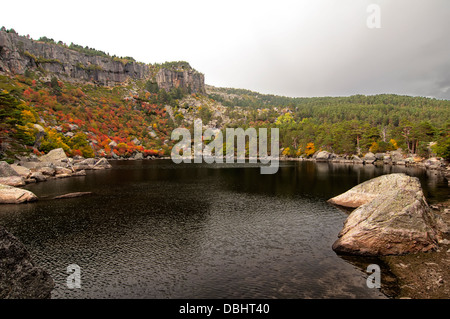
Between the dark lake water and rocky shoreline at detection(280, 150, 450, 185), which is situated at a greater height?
rocky shoreline at detection(280, 150, 450, 185)

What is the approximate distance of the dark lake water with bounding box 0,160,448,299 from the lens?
18875 millimetres

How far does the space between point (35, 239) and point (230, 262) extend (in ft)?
74.8

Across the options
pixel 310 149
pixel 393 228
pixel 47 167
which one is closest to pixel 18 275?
pixel 393 228

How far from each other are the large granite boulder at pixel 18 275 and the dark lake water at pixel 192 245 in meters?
1.48

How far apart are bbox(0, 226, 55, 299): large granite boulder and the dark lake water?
58.2 inches

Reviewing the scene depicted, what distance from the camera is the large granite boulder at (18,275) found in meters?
15.4

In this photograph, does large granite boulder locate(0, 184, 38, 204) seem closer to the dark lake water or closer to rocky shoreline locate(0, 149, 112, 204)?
rocky shoreline locate(0, 149, 112, 204)

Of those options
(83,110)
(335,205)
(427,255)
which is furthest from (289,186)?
(83,110)

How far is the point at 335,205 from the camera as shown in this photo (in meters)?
43.4

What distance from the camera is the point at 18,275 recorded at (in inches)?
634

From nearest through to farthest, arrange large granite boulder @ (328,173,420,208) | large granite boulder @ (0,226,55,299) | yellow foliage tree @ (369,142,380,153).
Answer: large granite boulder @ (0,226,55,299), large granite boulder @ (328,173,420,208), yellow foliage tree @ (369,142,380,153)

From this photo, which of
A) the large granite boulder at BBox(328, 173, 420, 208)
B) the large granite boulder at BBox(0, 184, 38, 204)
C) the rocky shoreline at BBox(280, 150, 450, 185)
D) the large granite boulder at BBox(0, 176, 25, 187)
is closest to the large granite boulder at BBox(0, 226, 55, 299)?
the large granite boulder at BBox(0, 184, 38, 204)

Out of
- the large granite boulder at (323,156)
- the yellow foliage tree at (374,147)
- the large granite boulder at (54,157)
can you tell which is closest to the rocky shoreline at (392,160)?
the large granite boulder at (323,156)
